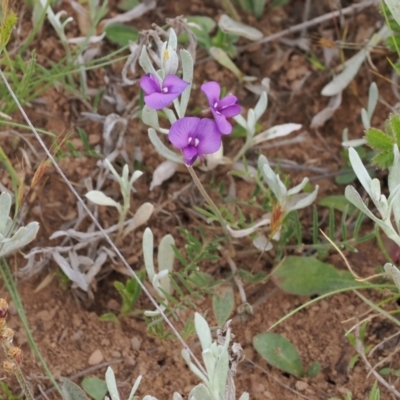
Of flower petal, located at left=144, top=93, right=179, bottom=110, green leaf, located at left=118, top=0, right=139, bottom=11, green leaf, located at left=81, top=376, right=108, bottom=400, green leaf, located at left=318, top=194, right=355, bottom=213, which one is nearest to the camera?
flower petal, located at left=144, top=93, right=179, bottom=110

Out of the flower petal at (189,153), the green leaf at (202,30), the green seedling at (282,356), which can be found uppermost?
the flower petal at (189,153)

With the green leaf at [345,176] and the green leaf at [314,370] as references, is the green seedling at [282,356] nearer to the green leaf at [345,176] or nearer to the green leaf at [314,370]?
the green leaf at [314,370]

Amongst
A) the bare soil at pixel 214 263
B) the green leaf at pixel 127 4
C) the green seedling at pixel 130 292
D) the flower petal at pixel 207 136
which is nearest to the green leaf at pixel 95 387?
the bare soil at pixel 214 263

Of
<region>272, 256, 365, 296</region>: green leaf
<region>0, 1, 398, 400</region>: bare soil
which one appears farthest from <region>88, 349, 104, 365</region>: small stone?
<region>272, 256, 365, 296</region>: green leaf

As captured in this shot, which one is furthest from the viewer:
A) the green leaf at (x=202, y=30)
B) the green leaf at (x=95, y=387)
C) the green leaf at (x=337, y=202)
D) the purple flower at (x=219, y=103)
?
the green leaf at (x=202, y=30)

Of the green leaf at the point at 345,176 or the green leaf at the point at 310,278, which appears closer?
the green leaf at the point at 310,278

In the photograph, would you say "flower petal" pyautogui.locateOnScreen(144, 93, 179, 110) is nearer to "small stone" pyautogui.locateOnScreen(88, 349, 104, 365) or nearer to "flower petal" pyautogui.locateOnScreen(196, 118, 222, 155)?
"flower petal" pyautogui.locateOnScreen(196, 118, 222, 155)
